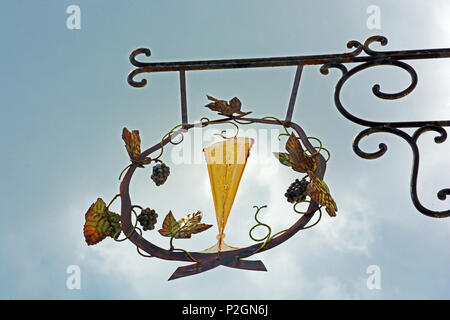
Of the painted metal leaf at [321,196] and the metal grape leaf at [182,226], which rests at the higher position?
the painted metal leaf at [321,196]

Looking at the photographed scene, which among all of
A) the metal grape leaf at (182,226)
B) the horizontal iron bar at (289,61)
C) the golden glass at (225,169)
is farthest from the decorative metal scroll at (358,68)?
the metal grape leaf at (182,226)

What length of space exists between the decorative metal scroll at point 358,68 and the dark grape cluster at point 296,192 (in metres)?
0.19

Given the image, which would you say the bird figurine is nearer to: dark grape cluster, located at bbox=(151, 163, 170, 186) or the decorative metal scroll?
the decorative metal scroll

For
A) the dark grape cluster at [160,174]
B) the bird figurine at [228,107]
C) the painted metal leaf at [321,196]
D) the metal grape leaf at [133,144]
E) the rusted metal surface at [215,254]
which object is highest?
the bird figurine at [228,107]

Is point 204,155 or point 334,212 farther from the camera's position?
point 204,155

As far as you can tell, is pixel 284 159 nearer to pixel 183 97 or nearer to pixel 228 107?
pixel 228 107

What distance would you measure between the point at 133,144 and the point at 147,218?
9.4 inches

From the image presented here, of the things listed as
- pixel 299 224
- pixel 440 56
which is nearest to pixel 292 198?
pixel 299 224

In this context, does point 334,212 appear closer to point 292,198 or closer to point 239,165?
point 292,198

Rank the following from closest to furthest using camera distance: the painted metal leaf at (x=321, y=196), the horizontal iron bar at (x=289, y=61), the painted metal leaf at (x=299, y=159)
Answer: the painted metal leaf at (x=321, y=196), the painted metal leaf at (x=299, y=159), the horizontal iron bar at (x=289, y=61)

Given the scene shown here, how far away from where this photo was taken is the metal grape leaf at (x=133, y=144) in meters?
1.64

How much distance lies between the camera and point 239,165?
1666 millimetres

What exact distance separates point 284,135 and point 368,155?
10.1 inches

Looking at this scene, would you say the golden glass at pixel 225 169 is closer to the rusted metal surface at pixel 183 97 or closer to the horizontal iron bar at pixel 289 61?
the rusted metal surface at pixel 183 97
